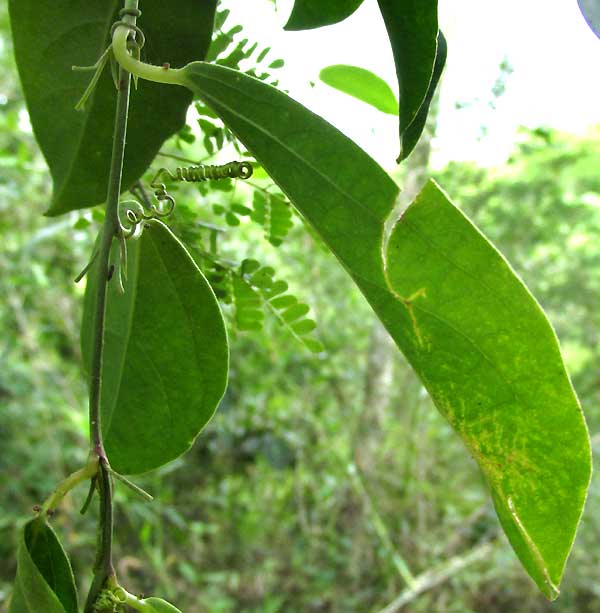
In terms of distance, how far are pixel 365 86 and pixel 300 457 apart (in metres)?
1.31

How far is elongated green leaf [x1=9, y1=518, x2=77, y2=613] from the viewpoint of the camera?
248 millimetres

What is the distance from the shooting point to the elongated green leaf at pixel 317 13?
1.03 feet

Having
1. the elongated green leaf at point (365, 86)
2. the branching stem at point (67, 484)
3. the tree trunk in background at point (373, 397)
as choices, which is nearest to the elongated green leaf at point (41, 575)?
the branching stem at point (67, 484)

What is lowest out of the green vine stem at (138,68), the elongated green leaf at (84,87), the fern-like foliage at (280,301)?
the fern-like foliage at (280,301)

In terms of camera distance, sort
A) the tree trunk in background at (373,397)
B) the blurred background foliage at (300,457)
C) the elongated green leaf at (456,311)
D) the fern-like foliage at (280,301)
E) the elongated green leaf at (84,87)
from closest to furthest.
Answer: the elongated green leaf at (456,311)
the elongated green leaf at (84,87)
the fern-like foliage at (280,301)
the blurred background foliage at (300,457)
the tree trunk in background at (373,397)

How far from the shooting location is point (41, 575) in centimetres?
25

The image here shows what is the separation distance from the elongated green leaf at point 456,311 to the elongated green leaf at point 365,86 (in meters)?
0.16

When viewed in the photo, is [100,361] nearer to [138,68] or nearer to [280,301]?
[138,68]

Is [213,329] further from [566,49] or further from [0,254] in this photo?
[0,254]

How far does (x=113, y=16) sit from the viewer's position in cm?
35

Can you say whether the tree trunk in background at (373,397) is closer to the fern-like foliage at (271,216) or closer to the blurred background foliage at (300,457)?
the blurred background foliage at (300,457)

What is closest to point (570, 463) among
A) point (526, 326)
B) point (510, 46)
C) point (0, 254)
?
point (526, 326)

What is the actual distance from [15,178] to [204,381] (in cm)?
140

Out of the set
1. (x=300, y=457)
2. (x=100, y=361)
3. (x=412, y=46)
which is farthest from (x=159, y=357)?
(x=300, y=457)
